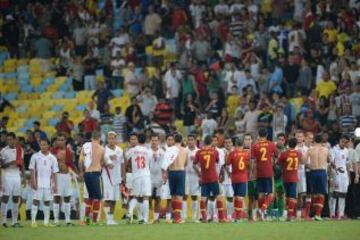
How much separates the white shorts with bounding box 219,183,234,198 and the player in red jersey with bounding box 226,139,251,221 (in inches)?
64.4

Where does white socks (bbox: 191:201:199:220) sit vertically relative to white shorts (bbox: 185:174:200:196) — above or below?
below

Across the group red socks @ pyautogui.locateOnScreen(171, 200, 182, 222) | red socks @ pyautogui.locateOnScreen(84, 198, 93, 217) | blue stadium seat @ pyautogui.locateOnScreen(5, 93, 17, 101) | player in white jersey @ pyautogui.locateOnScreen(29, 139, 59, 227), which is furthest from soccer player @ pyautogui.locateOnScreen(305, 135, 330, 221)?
blue stadium seat @ pyautogui.locateOnScreen(5, 93, 17, 101)

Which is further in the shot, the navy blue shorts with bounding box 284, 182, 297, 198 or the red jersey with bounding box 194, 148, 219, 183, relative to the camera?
the navy blue shorts with bounding box 284, 182, 297, 198

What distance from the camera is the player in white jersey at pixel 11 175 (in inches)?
1331

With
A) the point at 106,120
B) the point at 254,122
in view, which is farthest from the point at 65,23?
the point at 254,122

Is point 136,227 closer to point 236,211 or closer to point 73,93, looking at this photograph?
point 236,211

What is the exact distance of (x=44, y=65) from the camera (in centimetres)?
4866

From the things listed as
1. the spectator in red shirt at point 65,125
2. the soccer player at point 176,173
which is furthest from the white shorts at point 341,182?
the spectator in red shirt at point 65,125

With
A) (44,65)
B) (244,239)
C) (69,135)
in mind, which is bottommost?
(244,239)

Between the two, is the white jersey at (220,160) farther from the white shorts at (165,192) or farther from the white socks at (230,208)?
the white shorts at (165,192)

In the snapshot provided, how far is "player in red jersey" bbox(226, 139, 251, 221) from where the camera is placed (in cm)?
3359

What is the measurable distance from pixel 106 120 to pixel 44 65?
22.6ft

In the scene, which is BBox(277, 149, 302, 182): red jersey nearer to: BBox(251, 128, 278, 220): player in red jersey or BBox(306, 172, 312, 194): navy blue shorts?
BBox(251, 128, 278, 220): player in red jersey

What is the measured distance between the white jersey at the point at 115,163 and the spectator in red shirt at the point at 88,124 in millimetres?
7505
